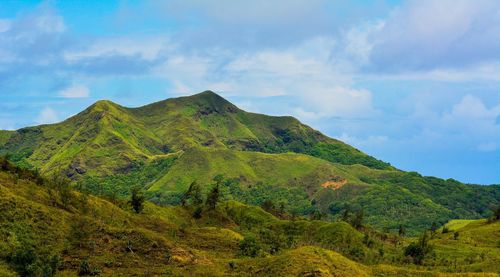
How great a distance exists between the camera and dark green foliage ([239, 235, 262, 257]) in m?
119

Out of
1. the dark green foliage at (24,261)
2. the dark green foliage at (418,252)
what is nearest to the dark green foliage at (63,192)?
the dark green foliage at (24,261)

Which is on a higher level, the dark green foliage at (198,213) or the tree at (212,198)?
the tree at (212,198)

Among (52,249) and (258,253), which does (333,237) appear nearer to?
(258,253)

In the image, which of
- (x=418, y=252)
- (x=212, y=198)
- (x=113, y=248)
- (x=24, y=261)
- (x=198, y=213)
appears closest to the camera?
(x=24, y=261)

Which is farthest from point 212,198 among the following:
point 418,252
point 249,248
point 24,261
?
point 24,261

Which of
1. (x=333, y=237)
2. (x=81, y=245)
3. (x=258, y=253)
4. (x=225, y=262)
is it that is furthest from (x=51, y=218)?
(x=333, y=237)

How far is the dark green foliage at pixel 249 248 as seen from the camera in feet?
390

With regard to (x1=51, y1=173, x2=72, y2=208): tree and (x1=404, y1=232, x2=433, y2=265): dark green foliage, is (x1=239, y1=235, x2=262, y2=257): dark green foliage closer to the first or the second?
(x1=51, y1=173, x2=72, y2=208): tree

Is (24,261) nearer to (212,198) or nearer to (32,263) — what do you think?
(32,263)

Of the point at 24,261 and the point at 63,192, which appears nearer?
the point at 24,261

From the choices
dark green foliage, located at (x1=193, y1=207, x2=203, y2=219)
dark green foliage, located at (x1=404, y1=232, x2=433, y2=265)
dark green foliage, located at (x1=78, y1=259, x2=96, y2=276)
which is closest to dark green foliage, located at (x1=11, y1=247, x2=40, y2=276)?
dark green foliage, located at (x1=78, y1=259, x2=96, y2=276)

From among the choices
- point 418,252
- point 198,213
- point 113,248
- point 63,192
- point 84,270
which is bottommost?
point 418,252

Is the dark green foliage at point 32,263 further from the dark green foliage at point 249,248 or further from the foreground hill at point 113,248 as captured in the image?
the dark green foliage at point 249,248

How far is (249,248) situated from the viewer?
12088 centimetres
